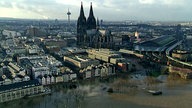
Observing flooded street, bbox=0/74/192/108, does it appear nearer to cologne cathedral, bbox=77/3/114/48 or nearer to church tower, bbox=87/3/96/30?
cologne cathedral, bbox=77/3/114/48

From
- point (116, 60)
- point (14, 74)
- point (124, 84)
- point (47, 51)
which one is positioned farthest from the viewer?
point (47, 51)

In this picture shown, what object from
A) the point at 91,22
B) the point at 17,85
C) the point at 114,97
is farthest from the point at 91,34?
the point at 17,85

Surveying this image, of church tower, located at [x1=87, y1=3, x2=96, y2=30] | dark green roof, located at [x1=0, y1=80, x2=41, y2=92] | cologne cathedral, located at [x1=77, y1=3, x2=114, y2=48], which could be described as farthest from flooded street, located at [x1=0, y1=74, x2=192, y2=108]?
church tower, located at [x1=87, y1=3, x2=96, y2=30]

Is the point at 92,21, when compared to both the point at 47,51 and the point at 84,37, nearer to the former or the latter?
the point at 84,37

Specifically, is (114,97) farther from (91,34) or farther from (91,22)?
(91,22)

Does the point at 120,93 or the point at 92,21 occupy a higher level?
the point at 92,21

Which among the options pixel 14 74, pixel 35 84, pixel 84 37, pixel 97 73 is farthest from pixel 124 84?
pixel 84 37

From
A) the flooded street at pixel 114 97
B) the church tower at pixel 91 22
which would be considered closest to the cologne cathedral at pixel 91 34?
the church tower at pixel 91 22

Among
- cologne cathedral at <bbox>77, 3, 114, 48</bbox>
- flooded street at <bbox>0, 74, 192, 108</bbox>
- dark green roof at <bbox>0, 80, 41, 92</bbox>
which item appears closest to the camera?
flooded street at <bbox>0, 74, 192, 108</bbox>
